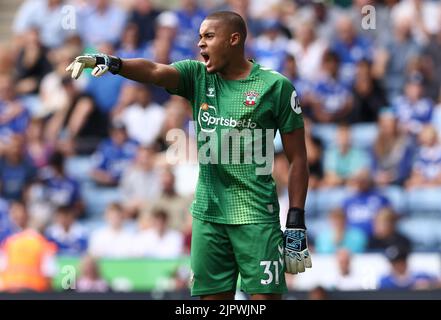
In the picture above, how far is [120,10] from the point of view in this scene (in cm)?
1429

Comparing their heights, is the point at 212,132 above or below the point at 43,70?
below

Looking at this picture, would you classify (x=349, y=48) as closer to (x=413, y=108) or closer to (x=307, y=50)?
(x=307, y=50)

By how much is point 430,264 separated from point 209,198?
570 centimetres

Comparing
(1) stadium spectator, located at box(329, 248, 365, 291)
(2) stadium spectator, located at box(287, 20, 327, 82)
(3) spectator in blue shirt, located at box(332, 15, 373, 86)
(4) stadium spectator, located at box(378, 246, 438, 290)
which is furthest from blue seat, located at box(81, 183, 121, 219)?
(4) stadium spectator, located at box(378, 246, 438, 290)

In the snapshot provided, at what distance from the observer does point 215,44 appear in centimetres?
685

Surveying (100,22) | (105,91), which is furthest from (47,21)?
(105,91)

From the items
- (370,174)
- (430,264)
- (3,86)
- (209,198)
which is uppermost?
(3,86)

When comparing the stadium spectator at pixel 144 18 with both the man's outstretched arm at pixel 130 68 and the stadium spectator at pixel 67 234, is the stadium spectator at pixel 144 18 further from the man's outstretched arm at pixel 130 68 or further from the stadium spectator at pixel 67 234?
the man's outstretched arm at pixel 130 68

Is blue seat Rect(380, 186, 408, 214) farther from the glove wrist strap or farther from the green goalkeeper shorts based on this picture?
the glove wrist strap

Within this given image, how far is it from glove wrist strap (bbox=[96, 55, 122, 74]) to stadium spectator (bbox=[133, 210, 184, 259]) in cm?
587

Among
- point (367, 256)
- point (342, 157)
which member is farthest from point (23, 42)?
point (367, 256)

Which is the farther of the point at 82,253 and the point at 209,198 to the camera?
the point at 82,253

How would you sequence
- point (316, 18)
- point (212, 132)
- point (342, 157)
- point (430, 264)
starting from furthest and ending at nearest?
point (316, 18)
point (342, 157)
point (430, 264)
point (212, 132)

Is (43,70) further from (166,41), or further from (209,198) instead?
(209,198)
